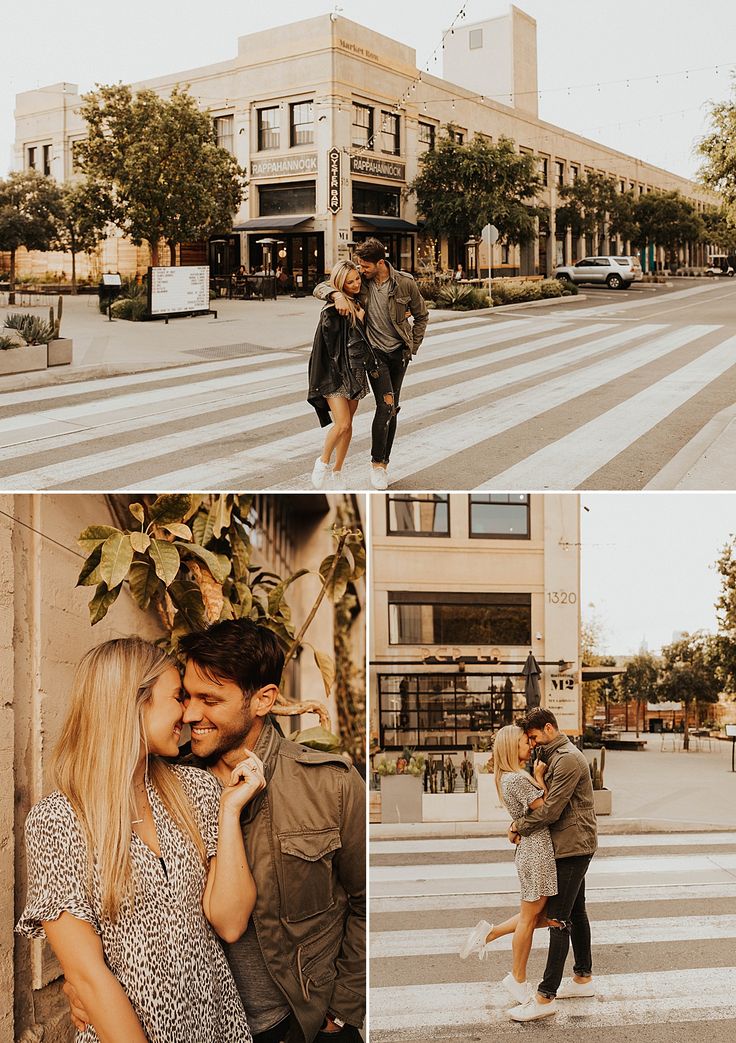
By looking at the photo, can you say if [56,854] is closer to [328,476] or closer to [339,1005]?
[339,1005]

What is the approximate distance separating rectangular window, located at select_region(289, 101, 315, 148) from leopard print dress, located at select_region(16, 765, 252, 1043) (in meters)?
32.7

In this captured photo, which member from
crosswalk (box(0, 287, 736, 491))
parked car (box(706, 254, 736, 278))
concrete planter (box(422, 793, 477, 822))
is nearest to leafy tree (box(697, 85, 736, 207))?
crosswalk (box(0, 287, 736, 491))

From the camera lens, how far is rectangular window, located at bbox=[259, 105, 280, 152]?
33.2m

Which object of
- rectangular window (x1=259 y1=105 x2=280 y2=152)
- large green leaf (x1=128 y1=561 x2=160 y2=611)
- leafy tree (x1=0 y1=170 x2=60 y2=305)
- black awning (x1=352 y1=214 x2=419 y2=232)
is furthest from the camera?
black awning (x1=352 y1=214 x2=419 y2=232)

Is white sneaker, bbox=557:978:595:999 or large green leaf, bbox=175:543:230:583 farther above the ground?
large green leaf, bbox=175:543:230:583

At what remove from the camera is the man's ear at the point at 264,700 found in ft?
11.3

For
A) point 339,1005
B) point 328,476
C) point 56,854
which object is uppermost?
point 328,476

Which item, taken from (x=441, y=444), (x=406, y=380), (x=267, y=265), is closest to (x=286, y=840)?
(x=441, y=444)

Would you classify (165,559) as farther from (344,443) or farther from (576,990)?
(344,443)

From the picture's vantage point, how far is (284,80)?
1282 inches

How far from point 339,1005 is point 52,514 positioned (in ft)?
7.06

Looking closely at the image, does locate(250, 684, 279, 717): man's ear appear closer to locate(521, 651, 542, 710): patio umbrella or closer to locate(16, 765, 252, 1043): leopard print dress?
locate(16, 765, 252, 1043): leopard print dress

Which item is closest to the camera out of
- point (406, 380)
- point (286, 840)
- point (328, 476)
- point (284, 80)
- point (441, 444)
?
point (286, 840)

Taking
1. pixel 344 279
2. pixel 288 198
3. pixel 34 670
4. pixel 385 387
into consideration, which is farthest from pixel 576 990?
pixel 288 198
